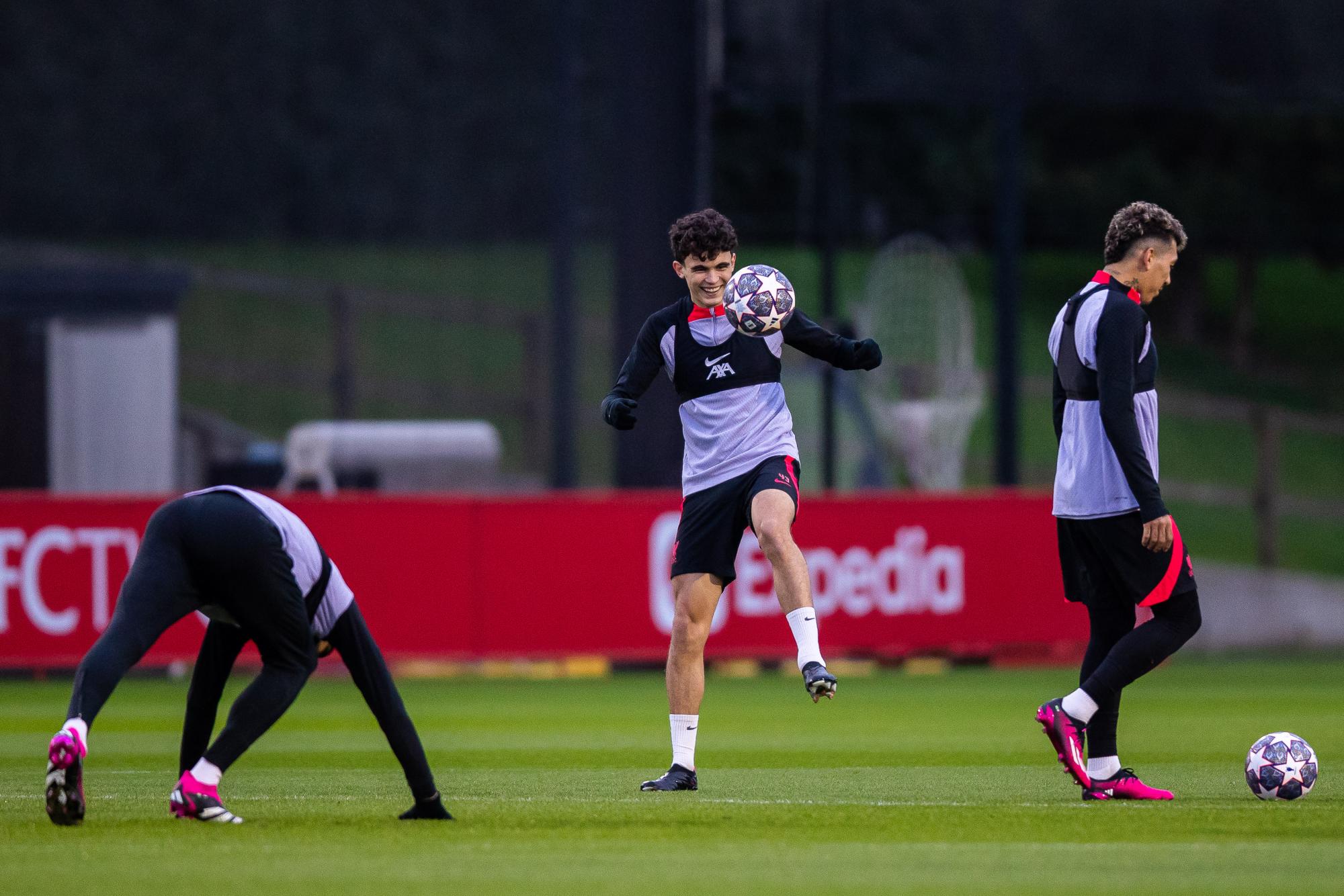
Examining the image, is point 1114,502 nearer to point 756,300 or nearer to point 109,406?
point 756,300

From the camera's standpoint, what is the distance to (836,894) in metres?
5.92

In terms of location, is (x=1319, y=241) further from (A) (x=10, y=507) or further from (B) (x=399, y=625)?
(A) (x=10, y=507)

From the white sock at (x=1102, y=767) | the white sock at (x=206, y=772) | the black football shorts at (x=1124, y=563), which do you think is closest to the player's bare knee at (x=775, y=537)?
the black football shorts at (x=1124, y=563)

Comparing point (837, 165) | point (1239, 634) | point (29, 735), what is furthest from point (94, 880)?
point (1239, 634)

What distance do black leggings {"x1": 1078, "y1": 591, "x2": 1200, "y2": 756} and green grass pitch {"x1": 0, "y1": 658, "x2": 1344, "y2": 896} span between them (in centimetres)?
35

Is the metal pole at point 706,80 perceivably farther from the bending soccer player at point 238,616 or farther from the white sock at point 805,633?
the bending soccer player at point 238,616

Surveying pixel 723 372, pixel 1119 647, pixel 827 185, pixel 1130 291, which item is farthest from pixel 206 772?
pixel 827 185

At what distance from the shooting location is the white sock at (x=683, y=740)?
8.53 m

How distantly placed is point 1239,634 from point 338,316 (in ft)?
44.6

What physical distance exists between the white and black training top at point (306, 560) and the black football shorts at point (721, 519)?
183 centimetres

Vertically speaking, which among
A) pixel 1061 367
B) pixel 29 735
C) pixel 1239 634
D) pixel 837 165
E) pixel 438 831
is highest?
pixel 837 165

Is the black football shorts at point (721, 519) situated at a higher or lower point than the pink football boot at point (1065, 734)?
higher

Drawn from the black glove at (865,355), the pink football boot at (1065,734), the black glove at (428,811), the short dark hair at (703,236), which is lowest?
the black glove at (428,811)

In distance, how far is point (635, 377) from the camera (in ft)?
28.0
